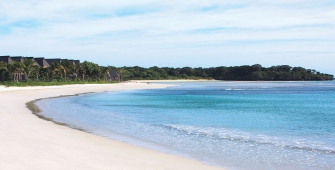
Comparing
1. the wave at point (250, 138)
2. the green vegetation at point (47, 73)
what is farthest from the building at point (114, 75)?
the wave at point (250, 138)

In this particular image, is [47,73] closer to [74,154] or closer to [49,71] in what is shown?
[49,71]

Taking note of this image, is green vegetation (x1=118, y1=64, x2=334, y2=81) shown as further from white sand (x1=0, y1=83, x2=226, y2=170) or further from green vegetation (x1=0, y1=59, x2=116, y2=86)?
white sand (x1=0, y1=83, x2=226, y2=170)

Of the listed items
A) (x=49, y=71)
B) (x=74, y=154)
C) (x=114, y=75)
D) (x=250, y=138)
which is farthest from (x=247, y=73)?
(x=74, y=154)

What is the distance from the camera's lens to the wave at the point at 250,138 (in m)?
11.6

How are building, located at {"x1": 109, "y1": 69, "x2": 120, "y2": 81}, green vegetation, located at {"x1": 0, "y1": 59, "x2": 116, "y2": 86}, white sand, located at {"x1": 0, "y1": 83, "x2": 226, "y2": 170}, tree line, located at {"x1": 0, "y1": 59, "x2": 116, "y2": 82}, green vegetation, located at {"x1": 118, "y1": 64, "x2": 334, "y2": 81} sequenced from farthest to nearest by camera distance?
1. green vegetation, located at {"x1": 118, "y1": 64, "x2": 334, "y2": 81}
2. building, located at {"x1": 109, "y1": 69, "x2": 120, "y2": 81}
3. tree line, located at {"x1": 0, "y1": 59, "x2": 116, "y2": 82}
4. green vegetation, located at {"x1": 0, "y1": 59, "x2": 116, "y2": 86}
5. white sand, located at {"x1": 0, "y1": 83, "x2": 226, "y2": 170}

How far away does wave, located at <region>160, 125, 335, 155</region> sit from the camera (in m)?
11.6

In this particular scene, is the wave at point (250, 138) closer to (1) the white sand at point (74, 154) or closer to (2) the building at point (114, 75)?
(1) the white sand at point (74, 154)

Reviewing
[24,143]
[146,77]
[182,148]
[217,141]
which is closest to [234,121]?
[217,141]

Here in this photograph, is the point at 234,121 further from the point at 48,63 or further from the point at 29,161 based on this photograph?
the point at 48,63

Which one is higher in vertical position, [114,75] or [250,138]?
[114,75]

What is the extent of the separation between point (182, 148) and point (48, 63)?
86061 mm

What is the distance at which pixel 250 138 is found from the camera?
529 inches

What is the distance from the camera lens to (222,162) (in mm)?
9273

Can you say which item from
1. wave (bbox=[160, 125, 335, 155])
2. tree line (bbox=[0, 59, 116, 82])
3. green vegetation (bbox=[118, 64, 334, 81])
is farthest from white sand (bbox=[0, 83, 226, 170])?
green vegetation (bbox=[118, 64, 334, 81])
